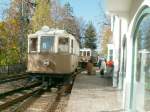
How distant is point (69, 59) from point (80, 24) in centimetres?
6462

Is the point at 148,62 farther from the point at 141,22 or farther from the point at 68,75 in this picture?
the point at 68,75

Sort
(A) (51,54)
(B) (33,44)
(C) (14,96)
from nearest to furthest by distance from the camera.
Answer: (C) (14,96)
(A) (51,54)
(B) (33,44)

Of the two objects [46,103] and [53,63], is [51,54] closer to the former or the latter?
[53,63]

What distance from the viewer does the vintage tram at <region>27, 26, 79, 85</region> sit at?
916 inches

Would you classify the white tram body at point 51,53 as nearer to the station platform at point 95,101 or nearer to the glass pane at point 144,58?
the station platform at point 95,101

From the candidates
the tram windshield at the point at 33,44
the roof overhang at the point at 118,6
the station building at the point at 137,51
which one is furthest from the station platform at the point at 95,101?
the tram windshield at the point at 33,44

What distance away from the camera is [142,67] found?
36.6ft

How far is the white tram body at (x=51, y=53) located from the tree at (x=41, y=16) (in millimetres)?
22105

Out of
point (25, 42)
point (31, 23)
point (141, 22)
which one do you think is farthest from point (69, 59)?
point (31, 23)

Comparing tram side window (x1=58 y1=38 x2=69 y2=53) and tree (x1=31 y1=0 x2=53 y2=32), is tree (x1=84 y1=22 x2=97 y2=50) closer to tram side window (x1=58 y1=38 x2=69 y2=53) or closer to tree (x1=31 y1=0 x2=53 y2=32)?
tree (x1=31 y1=0 x2=53 y2=32)

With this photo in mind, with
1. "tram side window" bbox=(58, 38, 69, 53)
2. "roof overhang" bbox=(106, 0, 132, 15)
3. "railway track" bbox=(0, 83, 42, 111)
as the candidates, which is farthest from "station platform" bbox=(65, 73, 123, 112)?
"roof overhang" bbox=(106, 0, 132, 15)

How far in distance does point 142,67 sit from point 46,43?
1353 centimetres

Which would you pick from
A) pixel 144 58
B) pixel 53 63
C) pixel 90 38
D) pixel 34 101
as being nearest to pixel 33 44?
pixel 53 63

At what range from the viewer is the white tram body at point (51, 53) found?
23266 millimetres
